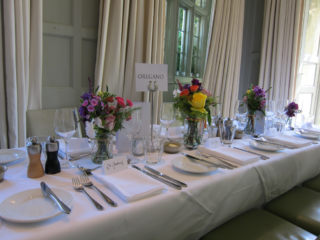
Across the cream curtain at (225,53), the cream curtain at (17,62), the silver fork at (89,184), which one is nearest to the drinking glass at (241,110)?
the silver fork at (89,184)

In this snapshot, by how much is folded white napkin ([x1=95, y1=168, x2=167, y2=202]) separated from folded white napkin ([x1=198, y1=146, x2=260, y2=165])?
43cm

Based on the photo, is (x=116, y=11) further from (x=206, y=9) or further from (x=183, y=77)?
(x=206, y=9)

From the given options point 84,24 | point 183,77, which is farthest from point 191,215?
point 183,77

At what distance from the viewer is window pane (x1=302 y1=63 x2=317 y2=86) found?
13.3 ft

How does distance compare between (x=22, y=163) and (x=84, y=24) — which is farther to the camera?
(x=84, y=24)

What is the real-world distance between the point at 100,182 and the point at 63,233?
0.91ft

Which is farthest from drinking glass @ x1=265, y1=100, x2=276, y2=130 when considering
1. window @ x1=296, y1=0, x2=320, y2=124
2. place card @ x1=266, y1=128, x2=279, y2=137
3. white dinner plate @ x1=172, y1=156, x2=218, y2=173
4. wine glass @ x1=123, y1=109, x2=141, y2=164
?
window @ x1=296, y1=0, x2=320, y2=124

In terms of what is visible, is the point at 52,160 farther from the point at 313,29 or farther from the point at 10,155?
the point at 313,29

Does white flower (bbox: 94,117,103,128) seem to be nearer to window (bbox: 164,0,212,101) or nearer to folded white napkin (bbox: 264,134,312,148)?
folded white napkin (bbox: 264,134,312,148)

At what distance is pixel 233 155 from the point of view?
114 cm

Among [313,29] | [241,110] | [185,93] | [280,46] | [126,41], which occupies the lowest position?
[241,110]

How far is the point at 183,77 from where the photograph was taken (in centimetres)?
346

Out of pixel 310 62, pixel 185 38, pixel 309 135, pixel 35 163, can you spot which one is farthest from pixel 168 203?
pixel 310 62

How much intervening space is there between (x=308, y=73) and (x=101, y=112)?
4234 millimetres
